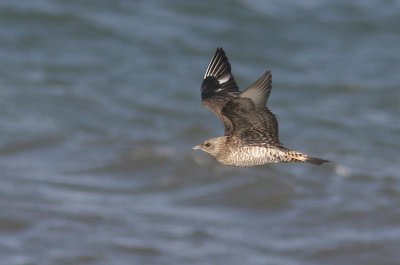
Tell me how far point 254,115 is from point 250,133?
308 mm

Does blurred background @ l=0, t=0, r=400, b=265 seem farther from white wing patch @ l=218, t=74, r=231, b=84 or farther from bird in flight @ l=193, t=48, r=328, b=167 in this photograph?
bird in flight @ l=193, t=48, r=328, b=167

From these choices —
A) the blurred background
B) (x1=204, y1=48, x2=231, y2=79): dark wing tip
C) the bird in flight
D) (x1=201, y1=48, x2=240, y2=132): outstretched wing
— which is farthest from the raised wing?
the blurred background

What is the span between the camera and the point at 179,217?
35.0ft

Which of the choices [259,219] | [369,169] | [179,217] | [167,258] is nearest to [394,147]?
[369,169]

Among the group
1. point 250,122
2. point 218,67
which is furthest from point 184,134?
point 250,122

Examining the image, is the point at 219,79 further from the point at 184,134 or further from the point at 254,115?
the point at 184,134

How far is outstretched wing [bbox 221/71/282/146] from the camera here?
639 centimetres

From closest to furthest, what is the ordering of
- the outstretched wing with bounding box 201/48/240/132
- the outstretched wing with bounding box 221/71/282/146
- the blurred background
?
the outstretched wing with bounding box 221/71/282/146 → the outstretched wing with bounding box 201/48/240/132 → the blurred background

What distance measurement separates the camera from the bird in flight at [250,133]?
6425 millimetres

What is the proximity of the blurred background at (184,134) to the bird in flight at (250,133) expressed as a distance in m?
2.83

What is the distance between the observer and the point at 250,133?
273 inches

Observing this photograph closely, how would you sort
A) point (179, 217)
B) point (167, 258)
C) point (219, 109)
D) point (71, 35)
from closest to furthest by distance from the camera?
point (219, 109) → point (167, 258) → point (179, 217) → point (71, 35)

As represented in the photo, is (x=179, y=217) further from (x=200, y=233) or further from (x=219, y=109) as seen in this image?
(x=219, y=109)

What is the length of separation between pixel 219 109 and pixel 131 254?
309 cm
